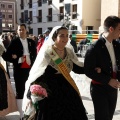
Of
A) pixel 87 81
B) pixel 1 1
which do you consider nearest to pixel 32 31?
pixel 1 1

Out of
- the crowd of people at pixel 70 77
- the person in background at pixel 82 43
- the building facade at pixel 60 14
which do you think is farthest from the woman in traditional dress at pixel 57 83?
the building facade at pixel 60 14

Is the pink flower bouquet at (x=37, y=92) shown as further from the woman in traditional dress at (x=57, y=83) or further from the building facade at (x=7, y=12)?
the building facade at (x=7, y=12)

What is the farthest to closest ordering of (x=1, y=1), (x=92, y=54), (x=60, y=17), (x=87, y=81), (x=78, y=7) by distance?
1. (x=1, y=1)
2. (x=60, y=17)
3. (x=78, y=7)
4. (x=87, y=81)
5. (x=92, y=54)

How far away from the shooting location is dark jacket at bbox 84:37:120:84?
2.96 meters

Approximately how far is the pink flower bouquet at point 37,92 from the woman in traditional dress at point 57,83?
2.9 inches

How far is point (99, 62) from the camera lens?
304cm

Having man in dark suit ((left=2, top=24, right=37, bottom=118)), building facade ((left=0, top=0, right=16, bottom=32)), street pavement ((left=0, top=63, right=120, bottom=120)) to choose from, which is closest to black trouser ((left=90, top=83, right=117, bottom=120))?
street pavement ((left=0, top=63, right=120, bottom=120))

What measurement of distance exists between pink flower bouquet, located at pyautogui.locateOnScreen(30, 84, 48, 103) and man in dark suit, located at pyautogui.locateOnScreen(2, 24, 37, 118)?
1609mm

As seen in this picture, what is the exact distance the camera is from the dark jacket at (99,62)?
2965mm

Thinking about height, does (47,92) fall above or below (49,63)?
below

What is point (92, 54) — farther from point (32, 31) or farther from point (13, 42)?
point (32, 31)

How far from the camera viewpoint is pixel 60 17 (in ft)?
112

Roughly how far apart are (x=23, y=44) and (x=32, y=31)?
3494 centimetres

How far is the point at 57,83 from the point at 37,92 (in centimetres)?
27
